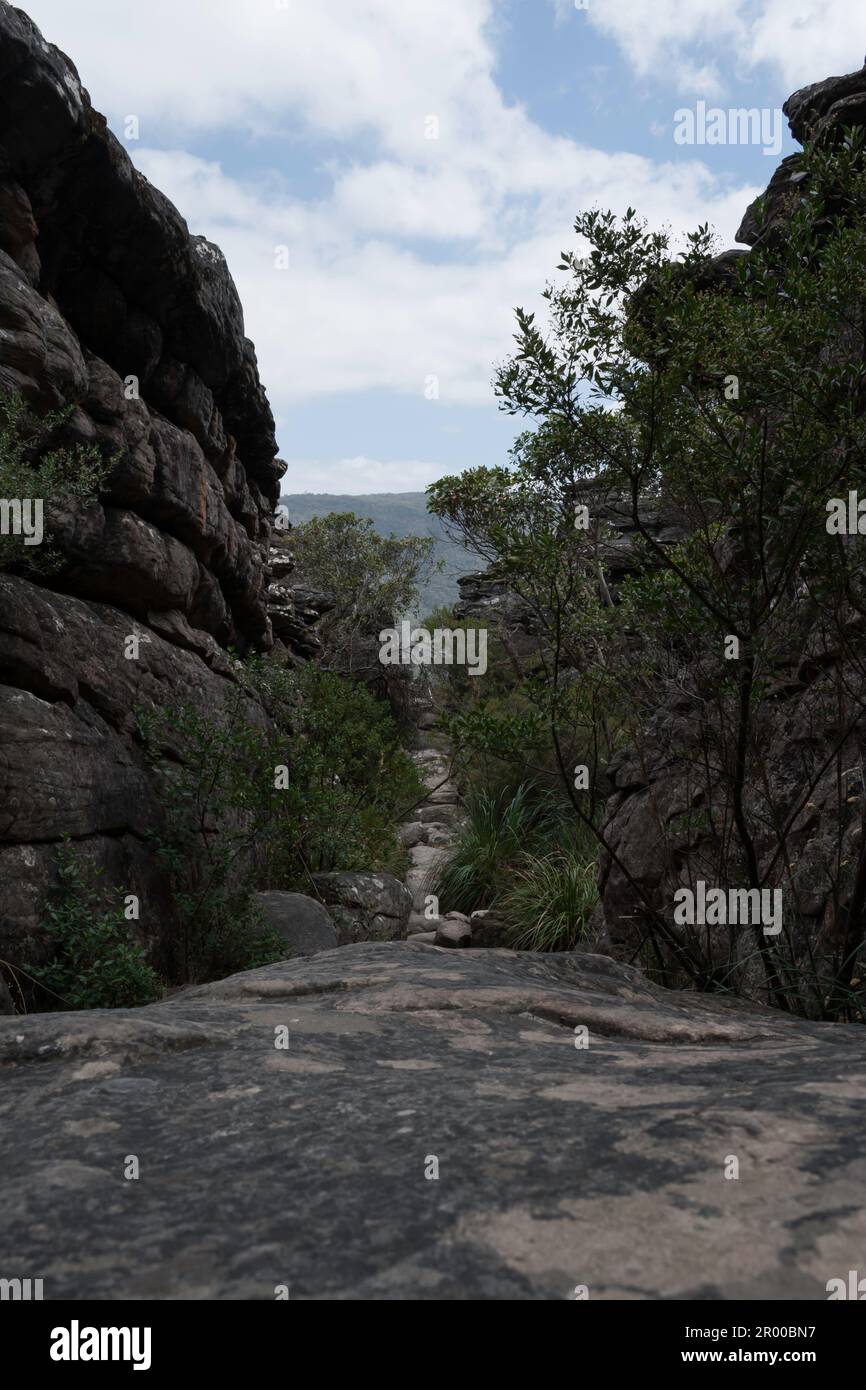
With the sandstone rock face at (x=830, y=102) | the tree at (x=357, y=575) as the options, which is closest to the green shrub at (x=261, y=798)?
the sandstone rock face at (x=830, y=102)

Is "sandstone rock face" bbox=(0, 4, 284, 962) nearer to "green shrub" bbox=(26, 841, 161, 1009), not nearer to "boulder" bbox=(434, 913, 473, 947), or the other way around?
"green shrub" bbox=(26, 841, 161, 1009)

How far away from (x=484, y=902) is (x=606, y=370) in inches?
362

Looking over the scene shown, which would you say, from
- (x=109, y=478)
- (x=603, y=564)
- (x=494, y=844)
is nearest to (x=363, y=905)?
(x=494, y=844)

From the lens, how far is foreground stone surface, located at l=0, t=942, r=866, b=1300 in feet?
4.14

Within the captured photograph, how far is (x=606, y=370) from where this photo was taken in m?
5.29

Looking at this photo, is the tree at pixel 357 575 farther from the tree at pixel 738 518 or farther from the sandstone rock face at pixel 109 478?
the tree at pixel 738 518

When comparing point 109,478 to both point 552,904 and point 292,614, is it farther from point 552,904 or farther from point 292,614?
point 292,614

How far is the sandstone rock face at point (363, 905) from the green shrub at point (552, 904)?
148cm

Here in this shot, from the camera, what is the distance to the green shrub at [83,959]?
20.5 feet

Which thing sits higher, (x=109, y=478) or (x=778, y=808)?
(x=109, y=478)

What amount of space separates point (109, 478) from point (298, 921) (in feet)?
16.7

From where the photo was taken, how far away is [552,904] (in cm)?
1103

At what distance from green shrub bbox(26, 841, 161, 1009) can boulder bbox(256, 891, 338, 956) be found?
228 centimetres

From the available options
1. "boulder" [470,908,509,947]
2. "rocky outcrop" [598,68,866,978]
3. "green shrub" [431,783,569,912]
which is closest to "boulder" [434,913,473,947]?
"boulder" [470,908,509,947]
